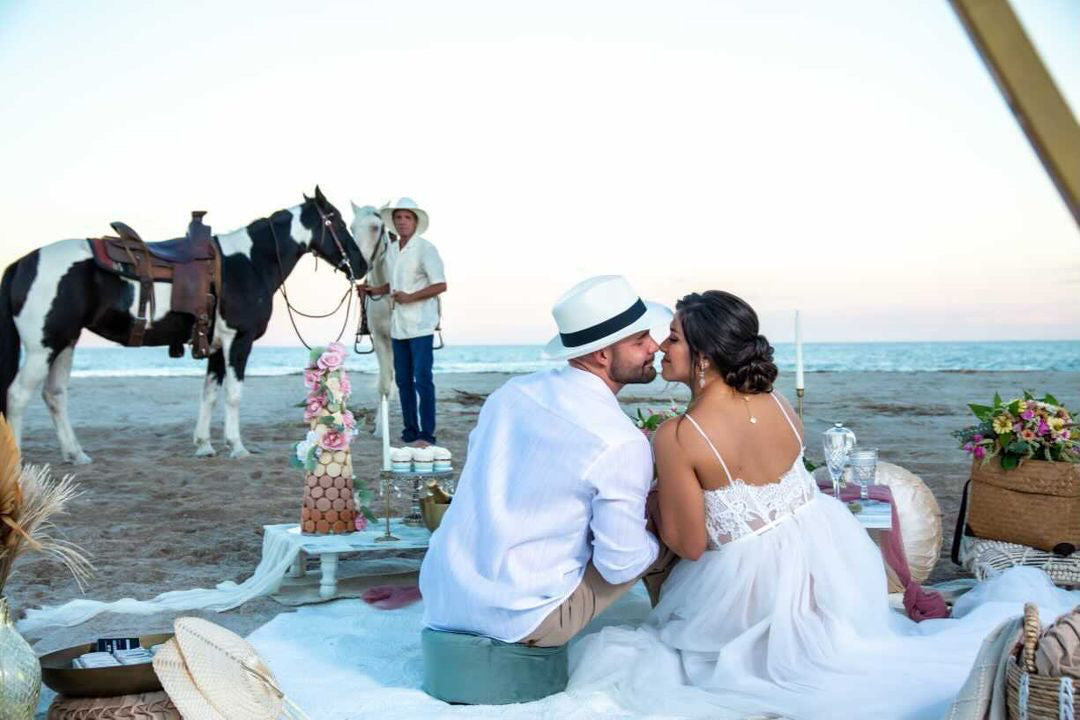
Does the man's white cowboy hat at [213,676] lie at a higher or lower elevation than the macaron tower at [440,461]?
lower

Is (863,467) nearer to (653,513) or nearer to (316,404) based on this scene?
(653,513)

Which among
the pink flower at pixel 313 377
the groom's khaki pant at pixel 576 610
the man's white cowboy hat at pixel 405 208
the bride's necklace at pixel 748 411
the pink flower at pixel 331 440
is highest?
the man's white cowboy hat at pixel 405 208

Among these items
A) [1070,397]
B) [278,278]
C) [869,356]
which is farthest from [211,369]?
[869,356]

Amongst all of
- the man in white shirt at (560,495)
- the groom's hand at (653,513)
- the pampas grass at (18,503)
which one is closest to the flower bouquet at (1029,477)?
the groom's hand at (653,513)

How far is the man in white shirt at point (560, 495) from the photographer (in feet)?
11.1

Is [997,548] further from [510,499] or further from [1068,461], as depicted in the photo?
[510,499]

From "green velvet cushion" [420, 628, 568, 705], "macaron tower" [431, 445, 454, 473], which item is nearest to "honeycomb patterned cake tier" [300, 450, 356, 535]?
"macaron tower" [431, 445, 454, 473]

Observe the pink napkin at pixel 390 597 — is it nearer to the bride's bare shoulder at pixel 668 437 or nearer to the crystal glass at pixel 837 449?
the bride's bare shoulder at pixel 668 437

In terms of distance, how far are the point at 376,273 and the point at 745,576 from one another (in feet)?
25.4

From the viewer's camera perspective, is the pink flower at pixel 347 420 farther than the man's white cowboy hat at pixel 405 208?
No

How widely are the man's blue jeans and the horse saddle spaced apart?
169cm

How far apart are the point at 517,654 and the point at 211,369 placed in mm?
7102

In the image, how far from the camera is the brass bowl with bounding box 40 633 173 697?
2979 millimetres

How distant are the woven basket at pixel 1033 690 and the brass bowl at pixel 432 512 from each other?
2869 mm
